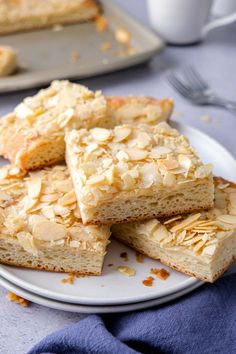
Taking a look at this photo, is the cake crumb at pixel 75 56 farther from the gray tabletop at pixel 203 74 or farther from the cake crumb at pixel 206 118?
the cake crumb at pixel 206 118

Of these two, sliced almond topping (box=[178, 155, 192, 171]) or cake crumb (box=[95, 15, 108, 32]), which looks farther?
cake crumb (box=[95, 15, 108, 32])

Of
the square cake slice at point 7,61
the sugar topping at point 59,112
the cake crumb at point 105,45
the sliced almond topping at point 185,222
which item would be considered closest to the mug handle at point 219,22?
the cake crumb at point 105,45

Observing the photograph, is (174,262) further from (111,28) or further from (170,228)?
(111,28)

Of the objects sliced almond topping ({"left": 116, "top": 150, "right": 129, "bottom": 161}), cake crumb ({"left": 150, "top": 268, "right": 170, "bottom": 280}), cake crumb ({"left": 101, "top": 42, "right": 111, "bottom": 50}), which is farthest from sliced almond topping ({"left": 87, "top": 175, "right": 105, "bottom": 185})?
cake crumb ({"left": 101, "top": 42, "right": 111, "bottom": 50})

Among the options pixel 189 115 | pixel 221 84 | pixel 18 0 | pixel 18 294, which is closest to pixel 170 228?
pixel 18 294

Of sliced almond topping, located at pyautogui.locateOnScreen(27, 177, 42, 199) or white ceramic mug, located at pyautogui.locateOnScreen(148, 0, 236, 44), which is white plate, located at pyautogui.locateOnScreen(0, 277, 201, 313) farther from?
white ceramic mug, located at pyautogui.locateOnScreen(148, 0, 236, 44)

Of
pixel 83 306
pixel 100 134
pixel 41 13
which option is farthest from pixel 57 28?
pixel 83 306
